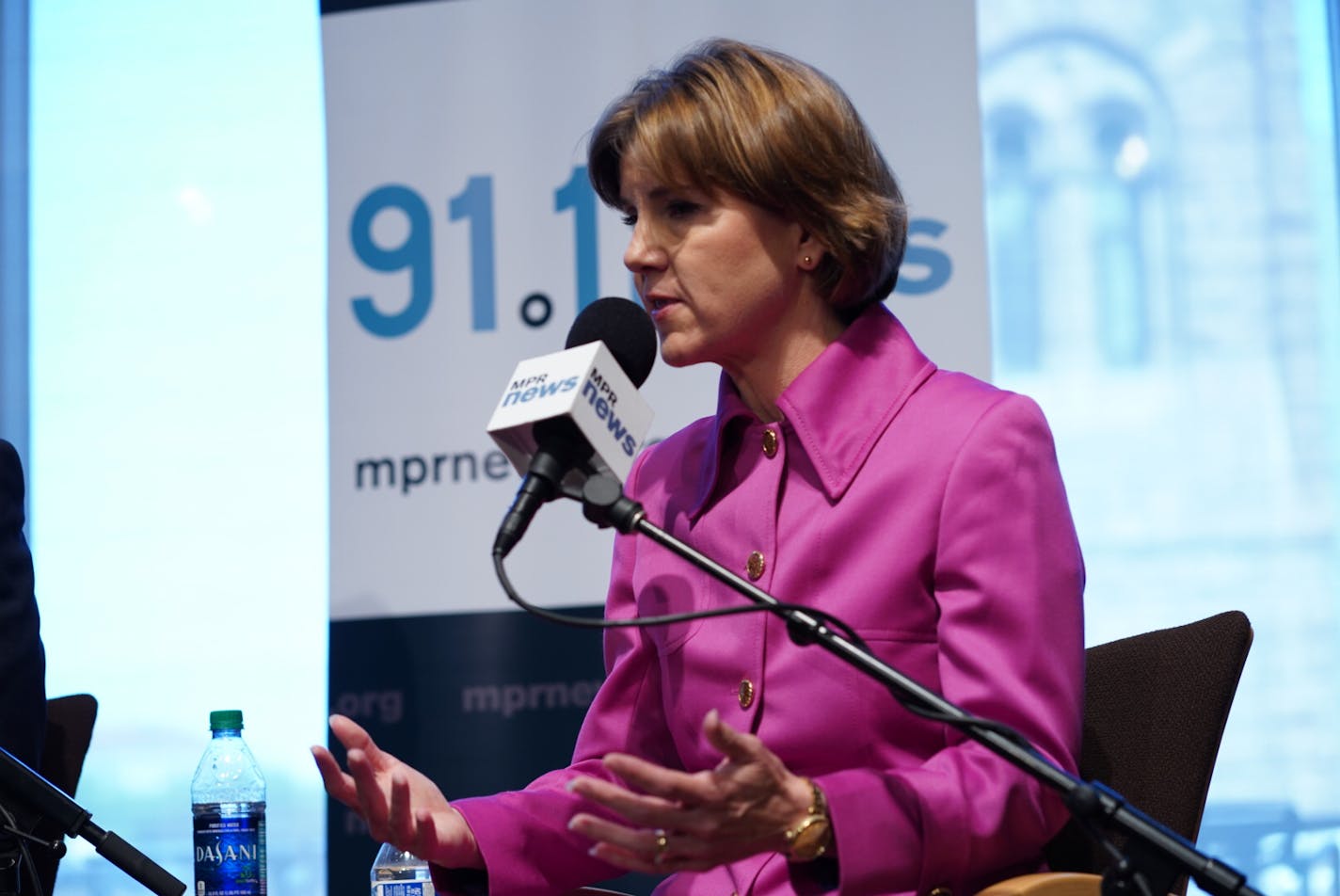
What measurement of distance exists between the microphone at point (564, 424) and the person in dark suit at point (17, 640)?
129 cm

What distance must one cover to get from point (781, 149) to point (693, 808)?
84 cm

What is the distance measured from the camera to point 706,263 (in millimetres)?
1883

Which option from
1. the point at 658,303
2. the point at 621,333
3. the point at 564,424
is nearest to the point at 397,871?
the point at 658,303

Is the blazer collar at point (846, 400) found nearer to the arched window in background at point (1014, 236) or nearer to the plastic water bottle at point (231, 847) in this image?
the plastic water bottle at point (231, 847)

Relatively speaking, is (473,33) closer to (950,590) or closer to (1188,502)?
(1188,502)

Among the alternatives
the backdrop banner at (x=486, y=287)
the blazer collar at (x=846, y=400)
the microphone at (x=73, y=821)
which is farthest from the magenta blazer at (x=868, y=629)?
the backdrop banner at (x=486, y=287)

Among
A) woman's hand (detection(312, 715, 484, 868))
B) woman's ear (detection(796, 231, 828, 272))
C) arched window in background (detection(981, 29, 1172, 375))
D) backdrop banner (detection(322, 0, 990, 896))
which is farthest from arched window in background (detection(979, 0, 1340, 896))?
woman's hand (detection(312, 715, 484, 868))

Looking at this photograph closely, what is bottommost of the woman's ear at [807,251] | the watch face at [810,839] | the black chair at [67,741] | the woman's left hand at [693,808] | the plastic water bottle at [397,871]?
the plastic water bottle at [397,871]

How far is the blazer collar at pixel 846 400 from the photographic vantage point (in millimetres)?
1819

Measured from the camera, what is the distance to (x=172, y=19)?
153 inches

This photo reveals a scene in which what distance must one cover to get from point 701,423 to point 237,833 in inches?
37.7

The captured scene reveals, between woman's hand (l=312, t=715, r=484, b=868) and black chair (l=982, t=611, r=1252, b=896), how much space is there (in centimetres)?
67

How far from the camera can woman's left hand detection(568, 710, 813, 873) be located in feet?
4.30

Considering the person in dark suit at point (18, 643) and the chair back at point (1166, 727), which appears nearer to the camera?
the chair back at point (1166, 727)
